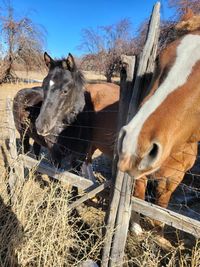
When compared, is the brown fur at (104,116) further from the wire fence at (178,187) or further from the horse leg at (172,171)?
the horse leg at (172,171)

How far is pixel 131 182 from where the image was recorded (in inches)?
92.0

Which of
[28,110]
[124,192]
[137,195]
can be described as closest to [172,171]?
[137,195]

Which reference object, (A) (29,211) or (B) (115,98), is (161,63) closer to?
(A) (29,211)

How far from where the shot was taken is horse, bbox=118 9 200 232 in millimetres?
1456

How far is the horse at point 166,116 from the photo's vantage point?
1.46 meters

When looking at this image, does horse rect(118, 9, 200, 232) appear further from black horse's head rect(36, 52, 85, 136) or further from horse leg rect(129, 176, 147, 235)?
black horse's head rect(36, 52, 85, 136)

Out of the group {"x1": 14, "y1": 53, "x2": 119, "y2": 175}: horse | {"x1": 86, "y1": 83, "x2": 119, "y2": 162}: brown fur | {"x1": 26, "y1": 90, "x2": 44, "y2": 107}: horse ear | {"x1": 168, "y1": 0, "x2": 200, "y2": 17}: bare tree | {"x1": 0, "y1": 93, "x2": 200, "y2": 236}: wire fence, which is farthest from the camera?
{"x1": 168, "y1": 0, "x2": 200, "y2": 17}: bare tree

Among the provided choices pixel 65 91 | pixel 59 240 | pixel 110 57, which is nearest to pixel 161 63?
pixel 59 240

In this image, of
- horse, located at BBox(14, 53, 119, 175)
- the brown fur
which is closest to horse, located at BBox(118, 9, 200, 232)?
horse, located at BBox(14, 53, 119, 175)

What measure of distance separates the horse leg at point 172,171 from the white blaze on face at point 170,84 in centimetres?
157

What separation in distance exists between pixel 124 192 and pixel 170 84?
114cm

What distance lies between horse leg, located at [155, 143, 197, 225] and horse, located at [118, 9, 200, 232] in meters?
1.34

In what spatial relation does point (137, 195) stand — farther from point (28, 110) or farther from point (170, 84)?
point (28, 110)

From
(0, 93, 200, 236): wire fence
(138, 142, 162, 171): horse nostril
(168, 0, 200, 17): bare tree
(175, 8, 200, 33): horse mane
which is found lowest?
(0, 93, 200, 236): wire fence
